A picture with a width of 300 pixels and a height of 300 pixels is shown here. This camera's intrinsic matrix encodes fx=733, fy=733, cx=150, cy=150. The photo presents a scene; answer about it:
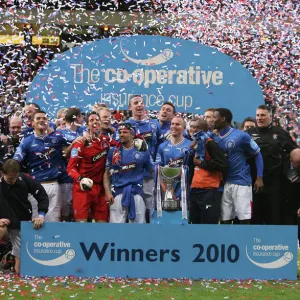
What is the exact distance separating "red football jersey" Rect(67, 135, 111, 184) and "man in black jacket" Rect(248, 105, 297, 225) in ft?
6.60

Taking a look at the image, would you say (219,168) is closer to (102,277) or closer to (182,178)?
(182,178)

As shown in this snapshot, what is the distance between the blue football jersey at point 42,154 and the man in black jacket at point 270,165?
2.56 metres

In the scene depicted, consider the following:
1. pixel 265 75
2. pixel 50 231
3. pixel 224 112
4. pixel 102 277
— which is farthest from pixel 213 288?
pixel 265 75

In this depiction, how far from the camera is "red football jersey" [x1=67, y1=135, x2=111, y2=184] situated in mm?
9078

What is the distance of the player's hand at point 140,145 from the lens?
8.93 meters

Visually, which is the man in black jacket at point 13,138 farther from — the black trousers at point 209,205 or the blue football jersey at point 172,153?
the black trousers at point 209,205

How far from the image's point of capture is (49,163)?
9.27m

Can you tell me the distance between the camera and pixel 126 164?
8.91 m

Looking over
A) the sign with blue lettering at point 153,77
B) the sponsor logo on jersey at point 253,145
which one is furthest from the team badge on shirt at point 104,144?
the sign with blue lettering at point 153,77

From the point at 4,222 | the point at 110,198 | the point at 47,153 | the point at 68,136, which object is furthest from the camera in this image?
the point at 68,136

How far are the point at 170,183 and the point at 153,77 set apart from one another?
9.91 ft

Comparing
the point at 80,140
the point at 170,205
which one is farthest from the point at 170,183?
the point at 80,140

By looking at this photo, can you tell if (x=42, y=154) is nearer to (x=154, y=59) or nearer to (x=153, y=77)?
(x=153, y=77)

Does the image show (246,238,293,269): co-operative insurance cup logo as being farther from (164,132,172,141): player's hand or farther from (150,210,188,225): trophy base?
(164,132,172,141): player's hand
